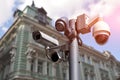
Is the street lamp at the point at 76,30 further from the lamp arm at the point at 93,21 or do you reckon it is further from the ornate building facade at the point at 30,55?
the ornate building facade at the point at 30,55

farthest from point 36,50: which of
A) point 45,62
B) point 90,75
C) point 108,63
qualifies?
point 108,63

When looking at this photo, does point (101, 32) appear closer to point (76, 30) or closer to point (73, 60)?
point (76, 30)

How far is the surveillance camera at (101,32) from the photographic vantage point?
2645 millimetres

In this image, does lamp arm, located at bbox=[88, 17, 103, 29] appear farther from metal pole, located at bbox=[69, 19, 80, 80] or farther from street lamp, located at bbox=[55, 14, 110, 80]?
metal pole, located at bbox=[69, 19, 80, 80]

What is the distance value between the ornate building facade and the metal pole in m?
10.8

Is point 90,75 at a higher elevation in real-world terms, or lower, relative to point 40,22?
lower

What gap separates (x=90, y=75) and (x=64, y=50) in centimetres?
2081

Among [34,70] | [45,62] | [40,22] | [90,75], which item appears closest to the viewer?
[34,70]

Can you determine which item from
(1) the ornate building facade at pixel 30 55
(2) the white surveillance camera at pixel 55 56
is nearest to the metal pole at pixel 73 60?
(2) the white surveillance camera at pixel 55 56

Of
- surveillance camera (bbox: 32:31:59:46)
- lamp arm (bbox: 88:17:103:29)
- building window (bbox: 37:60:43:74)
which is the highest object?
building window (bbox: 37:60:43:74)

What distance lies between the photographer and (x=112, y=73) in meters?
27.8

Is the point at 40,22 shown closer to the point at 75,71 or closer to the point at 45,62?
the point at 45,62

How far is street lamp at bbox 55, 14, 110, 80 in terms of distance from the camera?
2646 millimetres

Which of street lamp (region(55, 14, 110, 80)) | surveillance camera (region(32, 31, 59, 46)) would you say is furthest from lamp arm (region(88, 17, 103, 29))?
surveillance camera (region(32, 31, 59, 46))
